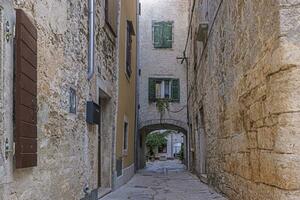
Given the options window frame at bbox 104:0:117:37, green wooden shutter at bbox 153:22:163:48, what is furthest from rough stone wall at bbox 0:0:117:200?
green wooden shutter at bbox 153:22:163:48

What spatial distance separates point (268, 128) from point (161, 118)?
15088mm

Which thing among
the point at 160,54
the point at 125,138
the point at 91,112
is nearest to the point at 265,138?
the point at 91,112

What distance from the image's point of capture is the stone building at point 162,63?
1925 cm

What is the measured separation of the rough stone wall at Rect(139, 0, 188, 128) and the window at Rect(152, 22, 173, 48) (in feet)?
0.62

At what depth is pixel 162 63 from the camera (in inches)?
773

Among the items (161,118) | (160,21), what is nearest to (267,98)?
(161,118)

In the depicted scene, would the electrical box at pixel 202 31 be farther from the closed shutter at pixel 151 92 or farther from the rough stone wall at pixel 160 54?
the rough stone wall at pixel 160 54

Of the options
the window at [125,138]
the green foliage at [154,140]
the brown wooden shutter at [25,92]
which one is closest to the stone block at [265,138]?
the brown wooden shutter at [25,92]

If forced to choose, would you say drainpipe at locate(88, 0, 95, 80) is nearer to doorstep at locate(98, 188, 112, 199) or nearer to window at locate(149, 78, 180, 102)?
doorstep at locate(98, 188, 112, 199)

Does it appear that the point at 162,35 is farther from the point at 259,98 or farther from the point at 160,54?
the point at 259,98

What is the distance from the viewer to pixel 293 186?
3.55 meters

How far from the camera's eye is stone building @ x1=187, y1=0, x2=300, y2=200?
3.63 metres

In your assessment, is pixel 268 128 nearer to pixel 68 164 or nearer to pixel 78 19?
pixel 68 164

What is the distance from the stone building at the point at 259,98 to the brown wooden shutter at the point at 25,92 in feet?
6.83
